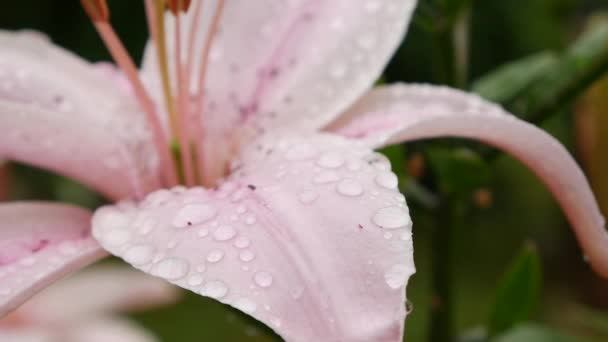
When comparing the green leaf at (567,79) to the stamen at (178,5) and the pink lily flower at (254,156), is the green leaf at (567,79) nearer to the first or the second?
the pink lily flower at (254,156)

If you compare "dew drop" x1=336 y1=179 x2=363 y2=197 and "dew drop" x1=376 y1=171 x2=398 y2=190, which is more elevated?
"dew drop" x1=336 y1=179 x2=363 y2=197

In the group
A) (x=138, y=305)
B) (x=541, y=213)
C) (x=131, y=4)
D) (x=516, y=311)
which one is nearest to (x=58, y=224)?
(x=516, y=311)

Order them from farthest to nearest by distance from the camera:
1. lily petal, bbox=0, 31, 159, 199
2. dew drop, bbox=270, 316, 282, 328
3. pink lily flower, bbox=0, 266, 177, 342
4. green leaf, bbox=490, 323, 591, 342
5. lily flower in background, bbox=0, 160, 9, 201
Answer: lily flower in background, bbox=0, 160, 9, 201
pink lily flower, bbox=0, 266, 177, 342
green leaf, bbox=490, 323, 591, 342
lily petal, bbox=0, 31, 159, 199
dew drop, bbox=270, 316, 282, 328

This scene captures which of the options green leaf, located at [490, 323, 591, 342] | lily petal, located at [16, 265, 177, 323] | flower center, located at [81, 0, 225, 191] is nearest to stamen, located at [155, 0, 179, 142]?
flower center, located at [81, 0, 225, 191]

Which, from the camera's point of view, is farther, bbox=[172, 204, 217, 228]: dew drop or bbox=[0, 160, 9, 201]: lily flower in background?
bbox=[0, 160, 9, 201]: lily flower in background

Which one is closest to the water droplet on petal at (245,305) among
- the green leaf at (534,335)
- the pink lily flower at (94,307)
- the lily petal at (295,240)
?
the lily petal at (295,240)

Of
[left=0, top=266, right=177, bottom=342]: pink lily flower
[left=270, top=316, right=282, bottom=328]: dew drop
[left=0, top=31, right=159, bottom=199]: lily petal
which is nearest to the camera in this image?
[left=270, top=316, right=282, bottom=328]: dew drop

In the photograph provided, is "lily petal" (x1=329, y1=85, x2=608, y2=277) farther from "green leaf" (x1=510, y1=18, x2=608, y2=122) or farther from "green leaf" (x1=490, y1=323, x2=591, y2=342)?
"green leaf" (x1=490, y1=323, x2=591, y2=342)
